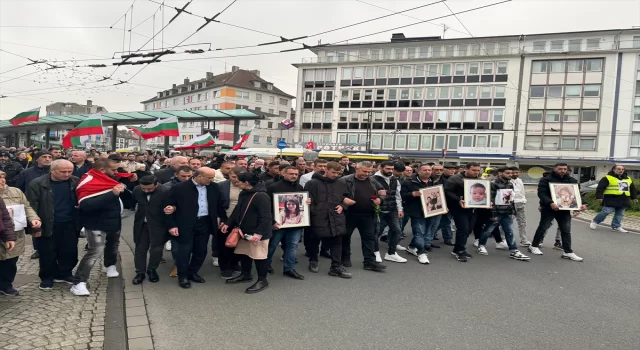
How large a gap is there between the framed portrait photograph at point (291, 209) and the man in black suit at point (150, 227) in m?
1.59

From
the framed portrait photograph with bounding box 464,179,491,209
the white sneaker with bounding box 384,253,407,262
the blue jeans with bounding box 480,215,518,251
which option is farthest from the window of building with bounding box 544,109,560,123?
the white sneaker with bounding box 384,253,407,262

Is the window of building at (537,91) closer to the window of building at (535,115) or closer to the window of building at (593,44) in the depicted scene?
the window of building at (535,115)

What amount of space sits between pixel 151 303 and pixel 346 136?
5198cm

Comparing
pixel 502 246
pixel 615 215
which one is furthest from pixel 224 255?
pixel 615 215

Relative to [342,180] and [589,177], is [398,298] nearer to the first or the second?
[342,180]

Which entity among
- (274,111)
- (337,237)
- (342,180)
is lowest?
(337,237)

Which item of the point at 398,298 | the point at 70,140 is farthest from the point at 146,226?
the point at 70,140

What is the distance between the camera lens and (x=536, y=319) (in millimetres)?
4793

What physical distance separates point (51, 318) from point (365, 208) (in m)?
4.47

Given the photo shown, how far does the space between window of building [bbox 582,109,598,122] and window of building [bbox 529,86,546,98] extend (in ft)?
16.1

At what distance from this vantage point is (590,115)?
46.4 meters

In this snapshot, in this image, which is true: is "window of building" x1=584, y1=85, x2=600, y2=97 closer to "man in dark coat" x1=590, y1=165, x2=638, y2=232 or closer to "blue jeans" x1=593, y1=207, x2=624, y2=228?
"man in dark coat" x1=590, y1=165, x2=638, y2=232

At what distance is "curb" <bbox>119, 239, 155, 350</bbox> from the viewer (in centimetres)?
396

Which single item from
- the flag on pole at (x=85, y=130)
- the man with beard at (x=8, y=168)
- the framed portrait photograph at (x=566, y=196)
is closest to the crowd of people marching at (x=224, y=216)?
the framed portrait photograph at (x=566, y=196)
